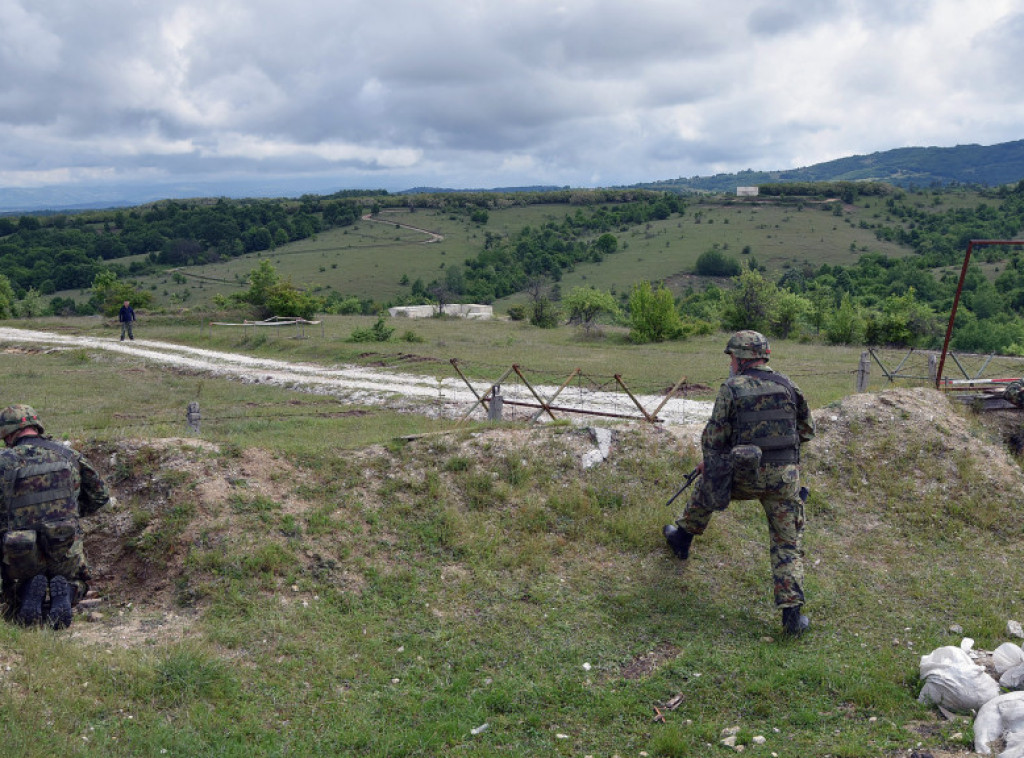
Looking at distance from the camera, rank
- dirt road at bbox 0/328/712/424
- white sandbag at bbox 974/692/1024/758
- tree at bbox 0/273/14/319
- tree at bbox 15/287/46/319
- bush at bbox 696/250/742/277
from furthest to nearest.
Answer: bush at bbox 696/250/742/277, tree at bbox 15/287/46/319, tree at bbox 0/273/14/319, dirt road at bbox 0/328/712/424, white sandbag at bbox 974/692/1024/758

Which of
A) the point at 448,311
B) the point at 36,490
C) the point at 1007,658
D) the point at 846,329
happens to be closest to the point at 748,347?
the point at 1007,658

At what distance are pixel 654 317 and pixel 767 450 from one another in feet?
105

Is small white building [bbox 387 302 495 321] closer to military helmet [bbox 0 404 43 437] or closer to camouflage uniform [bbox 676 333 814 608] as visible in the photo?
camouflage uniform [bbox 676 333 814 608]

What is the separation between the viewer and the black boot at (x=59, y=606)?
21.2 feet

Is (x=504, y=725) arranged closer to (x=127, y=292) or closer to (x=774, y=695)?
(x=774, y=695)

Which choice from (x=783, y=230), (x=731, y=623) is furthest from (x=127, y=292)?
(x=783, y=230)

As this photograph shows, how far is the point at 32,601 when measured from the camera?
21.0 feet

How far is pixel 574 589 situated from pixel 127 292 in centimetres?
5083

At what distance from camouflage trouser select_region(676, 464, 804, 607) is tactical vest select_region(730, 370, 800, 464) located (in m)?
0.14

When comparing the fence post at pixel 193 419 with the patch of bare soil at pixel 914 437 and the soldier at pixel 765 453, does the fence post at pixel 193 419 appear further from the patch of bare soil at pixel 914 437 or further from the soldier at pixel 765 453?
the patch of bare soil at pixel 914 437

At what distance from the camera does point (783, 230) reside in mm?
113625

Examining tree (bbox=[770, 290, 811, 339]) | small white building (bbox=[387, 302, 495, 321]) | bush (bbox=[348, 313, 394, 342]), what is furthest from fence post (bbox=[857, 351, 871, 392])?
small white building (bbox=[387, 302, 495, 321])

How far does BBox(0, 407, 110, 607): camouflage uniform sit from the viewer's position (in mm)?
6434

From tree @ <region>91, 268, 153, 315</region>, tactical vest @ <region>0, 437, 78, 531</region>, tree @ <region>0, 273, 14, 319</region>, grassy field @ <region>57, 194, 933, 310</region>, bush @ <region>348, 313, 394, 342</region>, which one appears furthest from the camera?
grassy field @ <region>57, 194, 933, 310</region>
